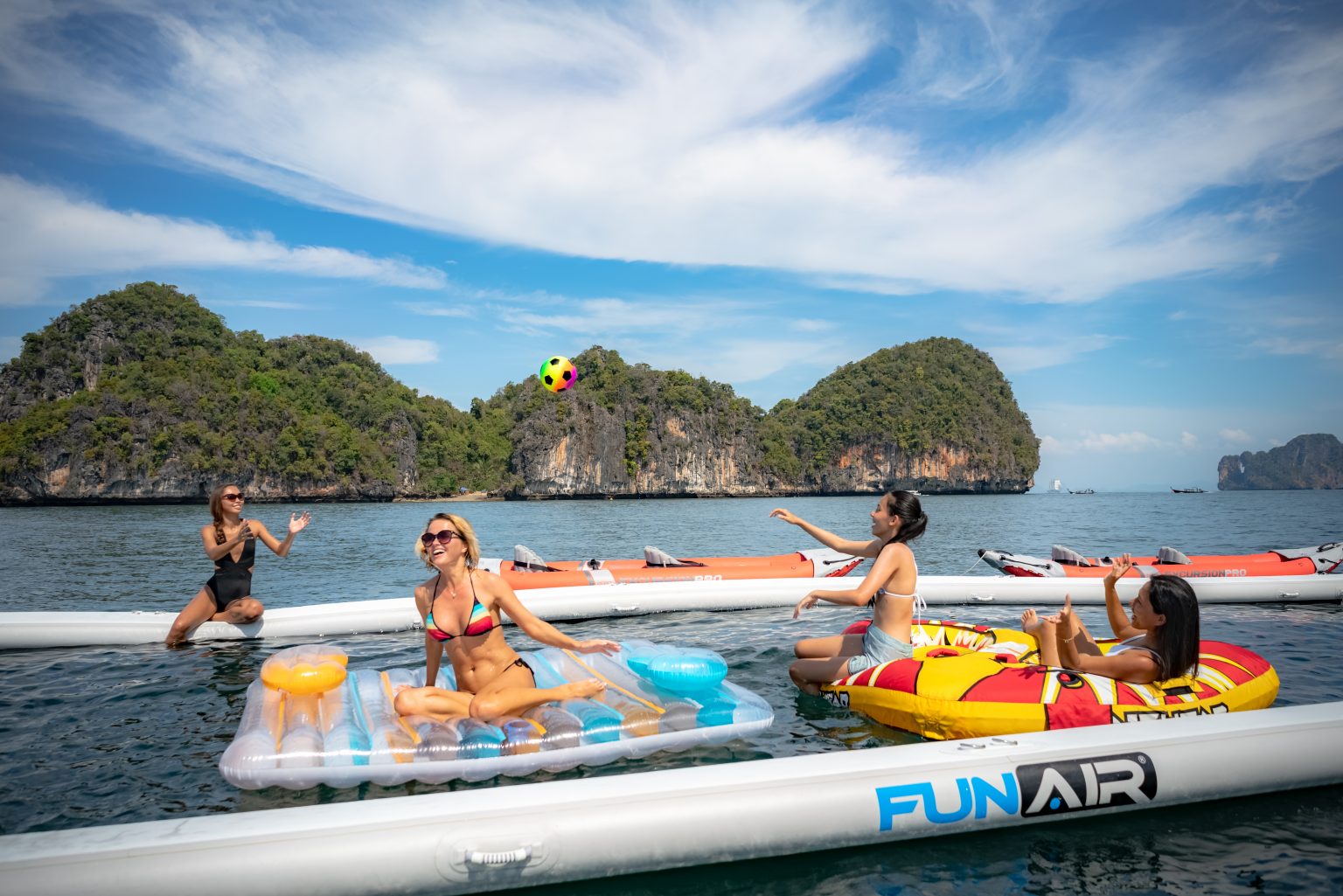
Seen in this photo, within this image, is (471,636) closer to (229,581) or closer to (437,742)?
(437,742)

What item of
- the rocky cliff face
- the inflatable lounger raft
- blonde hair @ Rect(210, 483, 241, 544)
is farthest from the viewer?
the rocky cliff face

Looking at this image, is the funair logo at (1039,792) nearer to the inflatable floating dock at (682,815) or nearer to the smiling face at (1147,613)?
the inflatable floating dock at (682,815)

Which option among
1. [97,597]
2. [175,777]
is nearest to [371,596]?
[97,597]

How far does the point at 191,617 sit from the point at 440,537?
13.6 feet

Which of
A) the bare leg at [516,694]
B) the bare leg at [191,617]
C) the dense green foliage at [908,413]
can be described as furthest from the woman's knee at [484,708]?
the dense green foliage at [908,413]

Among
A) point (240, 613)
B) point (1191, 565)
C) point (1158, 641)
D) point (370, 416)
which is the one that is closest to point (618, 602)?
point (240, 613)

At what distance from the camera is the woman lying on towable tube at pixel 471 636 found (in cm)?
389

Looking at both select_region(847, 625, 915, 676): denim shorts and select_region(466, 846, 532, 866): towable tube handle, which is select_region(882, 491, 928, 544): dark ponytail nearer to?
select_region(847, 625, 915, 676): denim shorts

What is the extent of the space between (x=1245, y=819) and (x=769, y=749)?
7.12 feet

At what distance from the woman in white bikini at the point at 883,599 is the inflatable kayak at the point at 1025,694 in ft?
0.59

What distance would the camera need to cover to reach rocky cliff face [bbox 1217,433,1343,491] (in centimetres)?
15488

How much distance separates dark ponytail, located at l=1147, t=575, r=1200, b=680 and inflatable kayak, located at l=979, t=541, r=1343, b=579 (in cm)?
580

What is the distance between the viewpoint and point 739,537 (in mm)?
28125

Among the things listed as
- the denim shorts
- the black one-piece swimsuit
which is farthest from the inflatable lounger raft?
the black one-piece swimsuit
